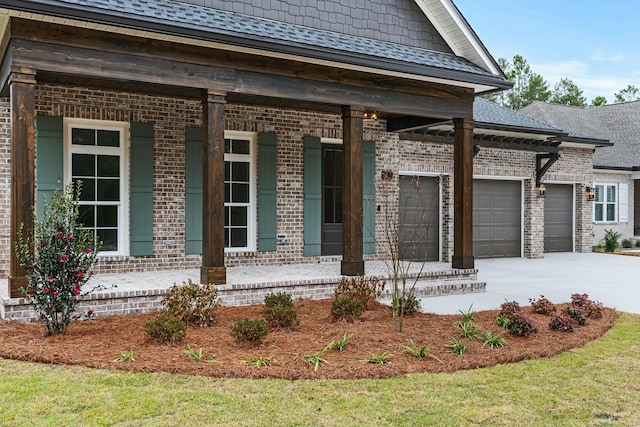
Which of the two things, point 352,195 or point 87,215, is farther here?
point 87,215

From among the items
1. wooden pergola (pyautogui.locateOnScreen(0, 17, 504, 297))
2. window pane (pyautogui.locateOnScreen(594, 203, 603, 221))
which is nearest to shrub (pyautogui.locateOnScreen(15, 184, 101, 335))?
wooden pergola (pyautogui.locateOnScreen(0, 17, 504, 297))

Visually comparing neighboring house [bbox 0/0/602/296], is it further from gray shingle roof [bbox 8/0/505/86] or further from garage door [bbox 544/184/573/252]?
garage door [bbox 544/184/573/252]

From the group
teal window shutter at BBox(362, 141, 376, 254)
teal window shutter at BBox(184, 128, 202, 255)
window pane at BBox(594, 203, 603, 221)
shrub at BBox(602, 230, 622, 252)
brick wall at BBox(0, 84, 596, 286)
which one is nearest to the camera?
brick wall at BBox(0, 84, 596, 286)

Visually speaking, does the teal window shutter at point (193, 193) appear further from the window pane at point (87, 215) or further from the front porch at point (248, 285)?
the window pane at point (87, 215)

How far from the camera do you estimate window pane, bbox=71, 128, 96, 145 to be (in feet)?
29.2

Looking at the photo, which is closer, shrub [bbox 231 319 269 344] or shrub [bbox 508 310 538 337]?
shrub [bbox 231 319 269 344]

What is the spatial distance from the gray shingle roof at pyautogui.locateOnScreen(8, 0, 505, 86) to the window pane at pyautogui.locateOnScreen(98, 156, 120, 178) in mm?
2635

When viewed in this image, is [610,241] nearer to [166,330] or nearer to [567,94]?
[166,330]

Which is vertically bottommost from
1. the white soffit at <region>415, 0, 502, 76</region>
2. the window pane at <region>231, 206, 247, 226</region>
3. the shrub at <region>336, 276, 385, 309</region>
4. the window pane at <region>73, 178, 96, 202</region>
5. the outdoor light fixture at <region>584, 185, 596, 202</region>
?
the shrub at <region>336, 276, 385, 309</region>

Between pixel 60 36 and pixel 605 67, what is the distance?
171 ft

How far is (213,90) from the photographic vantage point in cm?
773

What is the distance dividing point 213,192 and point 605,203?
53.0ft

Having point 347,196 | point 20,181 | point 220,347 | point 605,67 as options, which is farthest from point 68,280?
point 605,67

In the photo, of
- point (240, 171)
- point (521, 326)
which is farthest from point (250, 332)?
point (240, 171)
